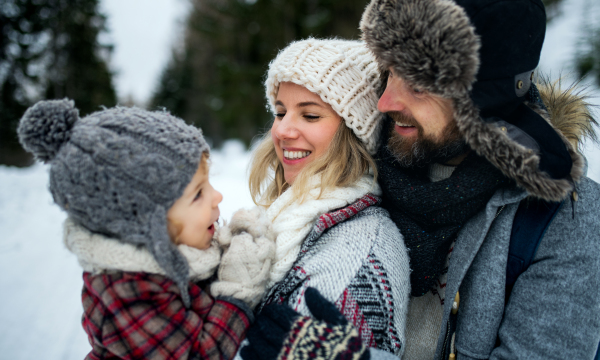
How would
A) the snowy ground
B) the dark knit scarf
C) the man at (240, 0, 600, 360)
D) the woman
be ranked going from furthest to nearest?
the snowy ground
the dark knit scarf
the woman
the man at (240, 0, 600, 360)

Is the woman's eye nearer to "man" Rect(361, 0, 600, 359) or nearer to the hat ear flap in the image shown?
the hat ear flap

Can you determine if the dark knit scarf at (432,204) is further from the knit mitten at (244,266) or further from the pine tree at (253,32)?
the pine tree at (253,32)

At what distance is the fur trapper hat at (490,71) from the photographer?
4.50 feet

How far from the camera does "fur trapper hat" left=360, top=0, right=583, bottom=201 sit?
137 centimetres

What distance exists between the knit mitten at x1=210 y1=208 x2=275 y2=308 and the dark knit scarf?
30.0 inches

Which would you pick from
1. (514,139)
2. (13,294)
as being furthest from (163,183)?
(13,294)

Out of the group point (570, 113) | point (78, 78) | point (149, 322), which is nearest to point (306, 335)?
point (149, 322)

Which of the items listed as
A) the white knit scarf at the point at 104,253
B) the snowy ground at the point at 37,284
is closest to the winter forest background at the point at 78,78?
the snowy ground at the point at 37,284

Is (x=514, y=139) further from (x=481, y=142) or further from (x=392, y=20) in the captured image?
(x=392, y=20)

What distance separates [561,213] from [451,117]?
636 mm

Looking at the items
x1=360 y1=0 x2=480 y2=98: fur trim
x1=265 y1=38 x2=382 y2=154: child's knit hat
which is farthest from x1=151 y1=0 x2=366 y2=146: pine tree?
x1=360 y1=0 x2=480 y2=98: fur trim

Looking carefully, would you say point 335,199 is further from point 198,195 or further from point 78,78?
point 78,78

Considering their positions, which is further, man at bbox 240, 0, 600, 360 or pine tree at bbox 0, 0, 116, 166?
pine tree at bbox 0, 0, 116, 166

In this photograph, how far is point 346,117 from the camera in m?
1.98
